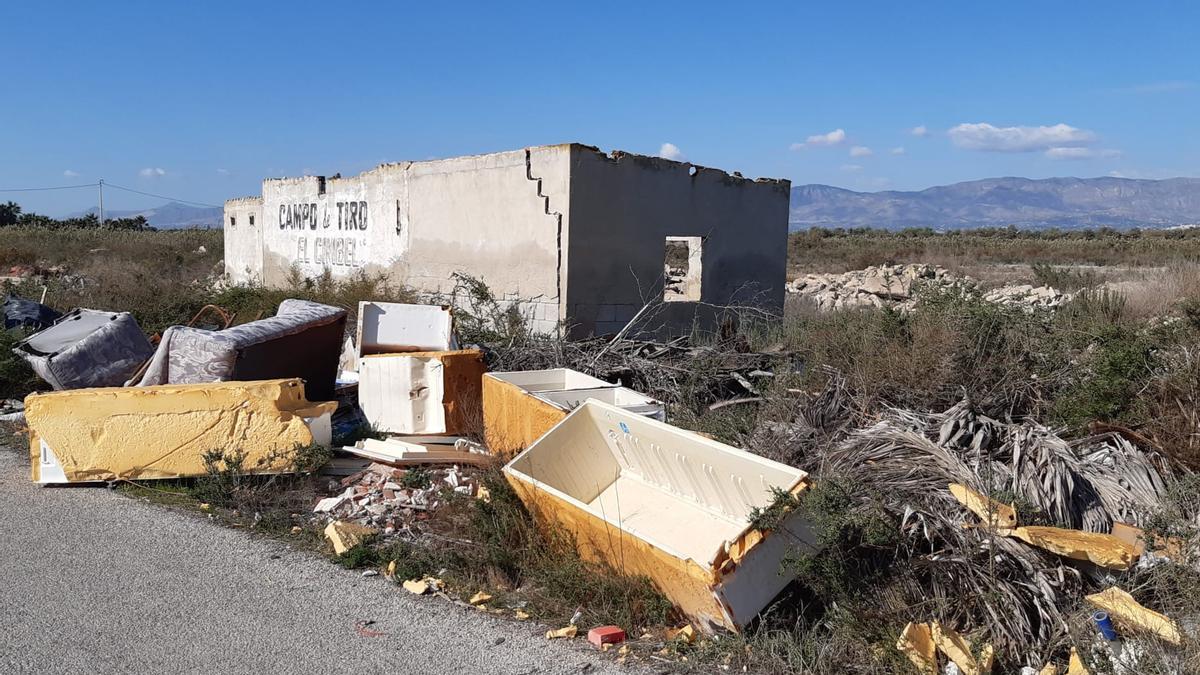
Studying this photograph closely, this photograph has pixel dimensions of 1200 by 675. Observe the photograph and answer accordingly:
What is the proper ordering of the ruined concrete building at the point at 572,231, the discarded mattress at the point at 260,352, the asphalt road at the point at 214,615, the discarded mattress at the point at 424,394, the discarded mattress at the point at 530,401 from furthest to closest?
the ruined concrete building at the point at 572,231 < the discarded mattress at the point at 424,394 < the discarded mattress at the point at 260,352 < the discarded mattress at the point at 530,401 < the asphalt road at the point at 214,615

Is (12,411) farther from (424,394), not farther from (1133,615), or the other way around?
(1133,615)

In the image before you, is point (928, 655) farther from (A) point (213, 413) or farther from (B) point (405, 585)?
(A) point (213, 413)

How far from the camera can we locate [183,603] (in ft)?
15.3

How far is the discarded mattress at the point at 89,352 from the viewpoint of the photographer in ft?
26.8

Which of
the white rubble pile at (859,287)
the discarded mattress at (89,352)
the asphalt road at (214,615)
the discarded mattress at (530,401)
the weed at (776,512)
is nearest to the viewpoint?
the asphalt road at (214,615)

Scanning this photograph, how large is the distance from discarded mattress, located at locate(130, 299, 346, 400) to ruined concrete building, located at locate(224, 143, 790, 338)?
3.08 meters

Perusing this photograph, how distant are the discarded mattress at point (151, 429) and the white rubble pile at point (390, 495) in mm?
513

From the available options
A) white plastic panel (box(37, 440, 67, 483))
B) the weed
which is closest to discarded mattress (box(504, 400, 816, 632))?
the weed

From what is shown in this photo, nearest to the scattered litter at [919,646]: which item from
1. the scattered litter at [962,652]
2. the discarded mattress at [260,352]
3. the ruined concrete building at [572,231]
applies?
the scattered litter at [962,652]

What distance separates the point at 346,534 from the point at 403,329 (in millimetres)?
3216

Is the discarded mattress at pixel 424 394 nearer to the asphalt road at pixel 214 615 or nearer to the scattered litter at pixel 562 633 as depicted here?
the asphalt road at pixel 214 615

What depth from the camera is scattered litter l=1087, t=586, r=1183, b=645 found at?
12.3ft

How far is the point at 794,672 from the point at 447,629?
171 cm

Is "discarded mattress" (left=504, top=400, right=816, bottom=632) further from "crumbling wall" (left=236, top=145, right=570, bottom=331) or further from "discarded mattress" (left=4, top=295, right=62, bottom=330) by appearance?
"discarded mattress" (left=4, top=295, right=62, bottom=330)
